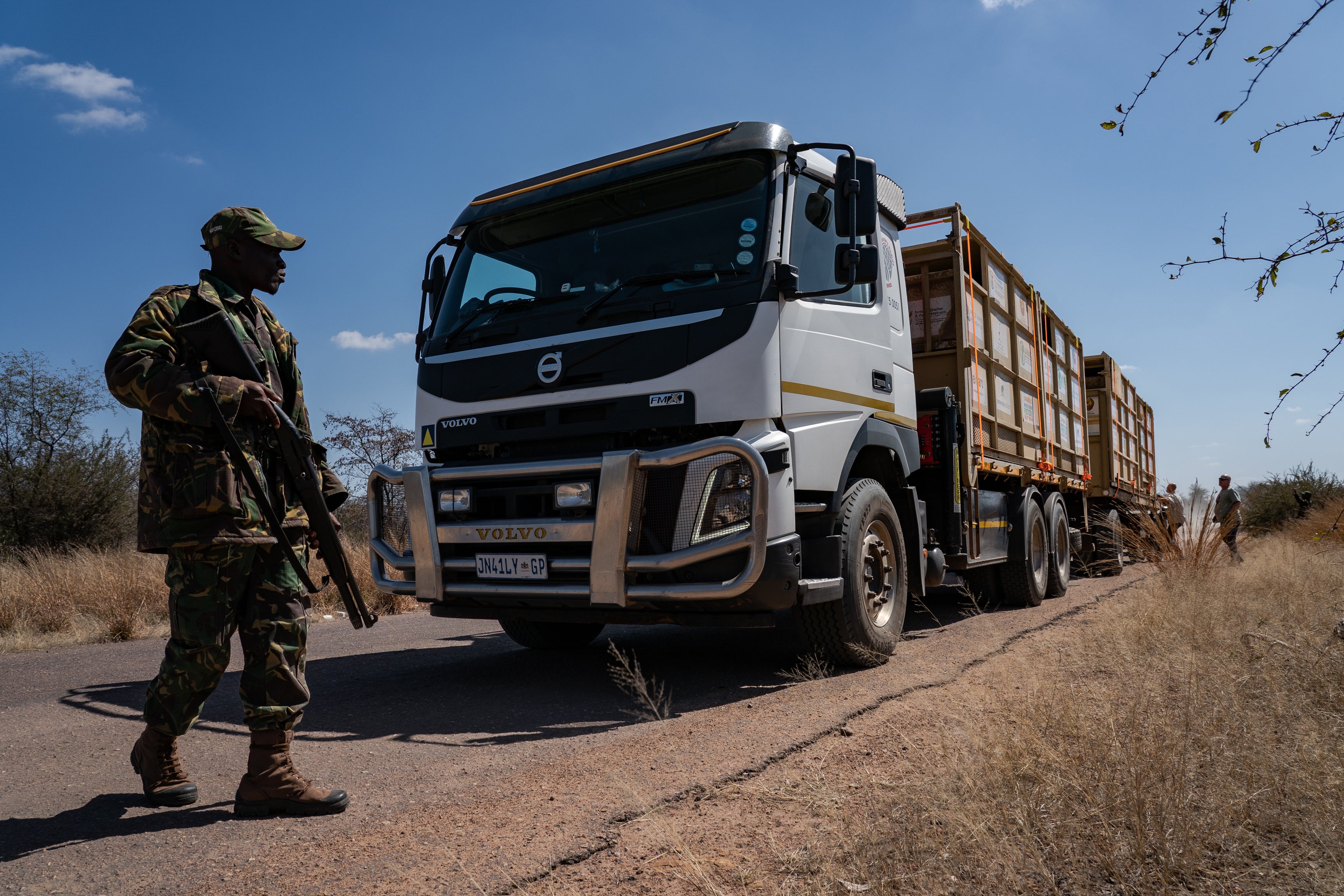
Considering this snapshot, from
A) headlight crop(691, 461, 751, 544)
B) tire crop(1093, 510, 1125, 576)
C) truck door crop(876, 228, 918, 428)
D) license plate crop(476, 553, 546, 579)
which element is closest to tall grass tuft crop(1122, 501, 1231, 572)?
tire crop(1093, 510, 1125, 576)

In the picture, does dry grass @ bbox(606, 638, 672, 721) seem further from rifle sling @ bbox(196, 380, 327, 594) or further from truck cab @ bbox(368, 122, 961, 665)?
rifle sling @ bbox(196, 380, 327, 594)

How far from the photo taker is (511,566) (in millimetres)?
4500

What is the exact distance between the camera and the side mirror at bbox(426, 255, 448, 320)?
540 cm

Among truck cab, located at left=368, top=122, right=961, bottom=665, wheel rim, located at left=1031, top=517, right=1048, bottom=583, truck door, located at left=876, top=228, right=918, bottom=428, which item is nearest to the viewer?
truck cab, located at left=368, top=122, right=961, bottom=665

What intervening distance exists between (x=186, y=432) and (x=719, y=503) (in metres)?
2.22

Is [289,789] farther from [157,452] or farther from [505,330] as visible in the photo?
[505,330]

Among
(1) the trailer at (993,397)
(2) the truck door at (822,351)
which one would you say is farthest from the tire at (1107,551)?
(2) the truck door at (822,351)

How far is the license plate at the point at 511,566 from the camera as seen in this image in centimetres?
442

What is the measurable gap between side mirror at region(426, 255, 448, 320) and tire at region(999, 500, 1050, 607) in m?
5.70

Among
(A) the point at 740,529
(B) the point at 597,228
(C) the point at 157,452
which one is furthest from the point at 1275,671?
(C) the point at 157,452

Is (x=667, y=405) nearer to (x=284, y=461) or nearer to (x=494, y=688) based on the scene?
(x=284, y=461)

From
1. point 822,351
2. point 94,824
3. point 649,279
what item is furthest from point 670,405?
point 94,824

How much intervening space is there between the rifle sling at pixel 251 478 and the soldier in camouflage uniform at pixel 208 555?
0.05ft

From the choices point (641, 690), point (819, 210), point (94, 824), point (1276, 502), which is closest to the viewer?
point (94, 824)
